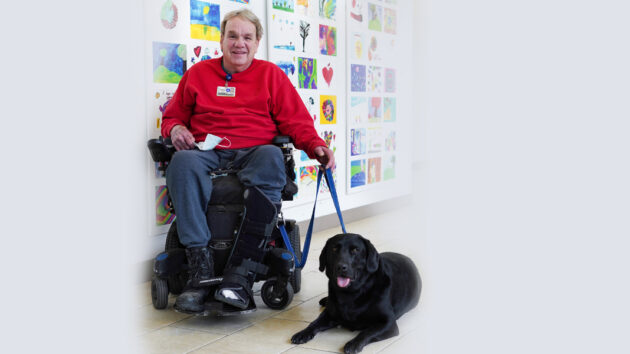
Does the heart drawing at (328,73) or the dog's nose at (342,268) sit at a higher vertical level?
the heart drawing at (328,73)

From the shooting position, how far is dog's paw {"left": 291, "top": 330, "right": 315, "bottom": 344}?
6.28ft

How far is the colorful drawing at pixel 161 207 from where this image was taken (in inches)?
104

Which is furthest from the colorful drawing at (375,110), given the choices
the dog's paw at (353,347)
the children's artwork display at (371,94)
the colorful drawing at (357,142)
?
the dog's paw at (353,347)

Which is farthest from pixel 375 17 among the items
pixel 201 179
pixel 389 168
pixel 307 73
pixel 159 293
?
pixel 159 293

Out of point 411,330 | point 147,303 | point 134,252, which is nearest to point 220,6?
point 134,252

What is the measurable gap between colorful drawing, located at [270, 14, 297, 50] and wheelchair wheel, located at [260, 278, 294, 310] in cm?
142

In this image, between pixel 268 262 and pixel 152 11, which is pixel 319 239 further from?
pixel 152 11

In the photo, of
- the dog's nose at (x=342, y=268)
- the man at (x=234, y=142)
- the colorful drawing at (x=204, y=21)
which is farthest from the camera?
the colorful drawing at (x=204, y=21)

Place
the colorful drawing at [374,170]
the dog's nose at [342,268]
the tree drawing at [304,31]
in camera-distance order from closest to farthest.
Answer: the dog's nose at [342,268] → the tree drawing at [304,31] → the colorful drawing at [374,170]

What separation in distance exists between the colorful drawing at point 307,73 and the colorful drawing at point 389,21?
1.03 meters

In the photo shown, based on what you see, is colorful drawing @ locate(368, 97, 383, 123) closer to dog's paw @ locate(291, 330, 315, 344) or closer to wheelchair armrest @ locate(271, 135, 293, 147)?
wheelchair armrest @ locate(271, 135, 293, 147)

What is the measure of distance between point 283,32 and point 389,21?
1.40 m

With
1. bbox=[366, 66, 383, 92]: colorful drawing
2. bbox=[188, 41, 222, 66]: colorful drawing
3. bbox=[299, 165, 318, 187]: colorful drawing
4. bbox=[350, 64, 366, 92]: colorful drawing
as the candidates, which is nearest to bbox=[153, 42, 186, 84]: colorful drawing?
bbox=[188, 41, 222, 66]: colorful drawing

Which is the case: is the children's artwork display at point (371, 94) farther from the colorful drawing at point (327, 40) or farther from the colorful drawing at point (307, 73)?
the colorful drawing at point (307, 73)
